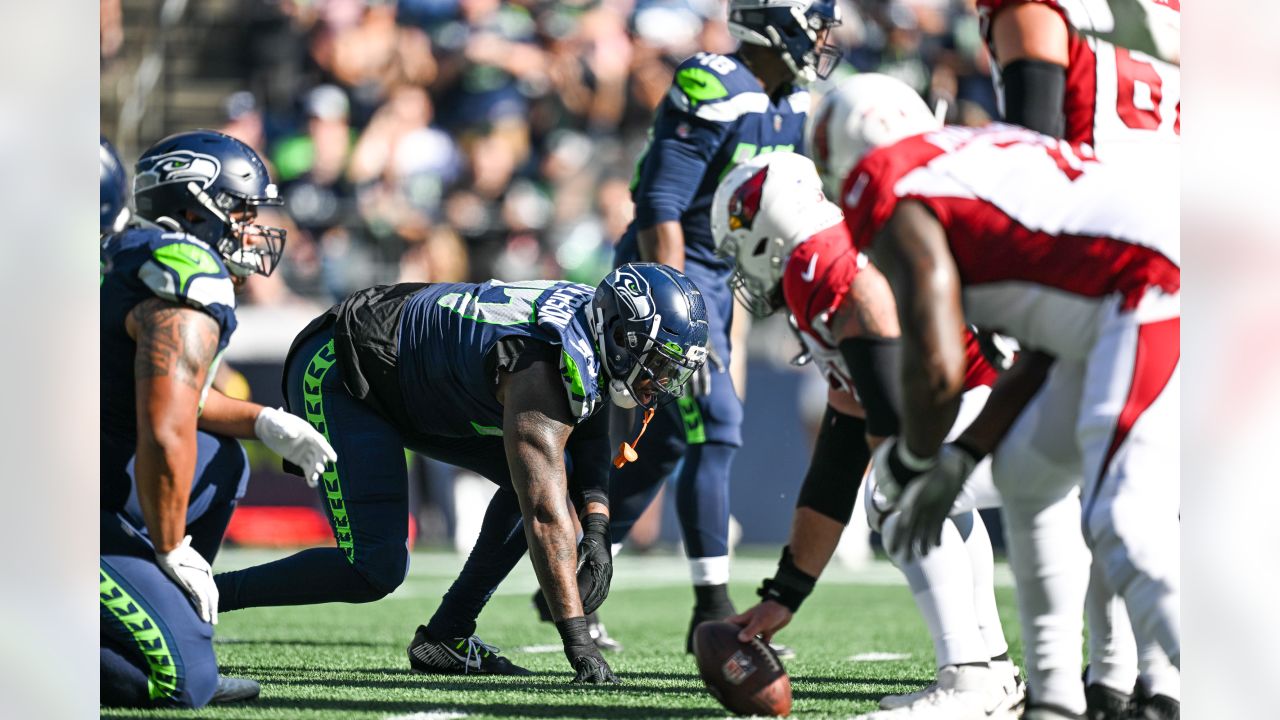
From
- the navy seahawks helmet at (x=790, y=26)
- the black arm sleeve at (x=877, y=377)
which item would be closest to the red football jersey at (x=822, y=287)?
the black arm sleeve at (x=877, y=377)

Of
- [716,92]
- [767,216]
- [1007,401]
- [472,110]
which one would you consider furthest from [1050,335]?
[472,110]

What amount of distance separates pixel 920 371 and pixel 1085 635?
2770 mm

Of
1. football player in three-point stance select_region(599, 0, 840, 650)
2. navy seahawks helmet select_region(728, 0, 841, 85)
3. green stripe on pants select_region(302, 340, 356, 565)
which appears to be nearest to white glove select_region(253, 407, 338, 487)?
green stripe on pants select_region(302, 340, 356, 565)

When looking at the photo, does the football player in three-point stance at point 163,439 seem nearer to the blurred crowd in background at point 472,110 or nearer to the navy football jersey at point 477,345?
the navy football jersey at point 477,345

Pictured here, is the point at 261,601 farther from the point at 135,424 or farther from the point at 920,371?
the point at 920,371

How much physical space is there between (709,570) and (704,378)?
567 mm

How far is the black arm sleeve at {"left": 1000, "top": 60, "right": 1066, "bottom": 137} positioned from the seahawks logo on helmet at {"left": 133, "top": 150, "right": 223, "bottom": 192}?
6.20 feet

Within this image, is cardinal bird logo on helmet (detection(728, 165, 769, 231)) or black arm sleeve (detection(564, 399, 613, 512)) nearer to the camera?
cardinal bird logo on helmet (detection(728, 165, 769, 231))

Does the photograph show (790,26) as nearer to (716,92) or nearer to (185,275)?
(716,92)

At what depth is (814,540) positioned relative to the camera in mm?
3170

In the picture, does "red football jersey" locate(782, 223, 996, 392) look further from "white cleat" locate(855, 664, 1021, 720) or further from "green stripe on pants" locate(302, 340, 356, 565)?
"green stripe on pants" locate(302, 340, 356, 565)

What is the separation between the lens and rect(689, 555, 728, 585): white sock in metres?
4.55

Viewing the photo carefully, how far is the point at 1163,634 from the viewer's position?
2518 millimetres
